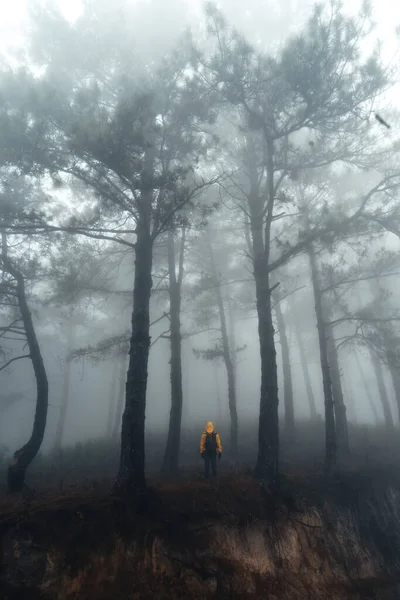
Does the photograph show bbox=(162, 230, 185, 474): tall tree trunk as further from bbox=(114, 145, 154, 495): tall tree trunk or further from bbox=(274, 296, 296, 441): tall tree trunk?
bbox=(274, 296, 296, 441): tall tree trunk

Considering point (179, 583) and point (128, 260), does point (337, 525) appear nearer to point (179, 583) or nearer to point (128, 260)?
point (179, 583)

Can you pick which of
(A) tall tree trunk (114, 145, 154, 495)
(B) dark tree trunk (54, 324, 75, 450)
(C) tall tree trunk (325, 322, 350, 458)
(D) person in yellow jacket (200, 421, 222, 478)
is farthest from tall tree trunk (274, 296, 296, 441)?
(B) dark tree trunk (54, 324, 75, 450)

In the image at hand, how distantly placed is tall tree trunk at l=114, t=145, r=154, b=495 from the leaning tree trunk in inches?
150

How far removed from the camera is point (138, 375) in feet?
27.7

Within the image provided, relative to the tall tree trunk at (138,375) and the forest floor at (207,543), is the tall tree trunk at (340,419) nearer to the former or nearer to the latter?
the forest floor at (207,543)

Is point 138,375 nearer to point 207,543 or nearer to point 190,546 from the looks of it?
point 190,546

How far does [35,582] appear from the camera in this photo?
573 cm

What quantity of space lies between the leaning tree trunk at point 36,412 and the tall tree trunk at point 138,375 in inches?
150

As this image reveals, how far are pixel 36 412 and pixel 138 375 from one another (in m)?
5.19

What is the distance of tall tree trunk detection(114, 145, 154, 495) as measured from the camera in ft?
25.3

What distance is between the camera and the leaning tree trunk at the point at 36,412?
9.74 meters

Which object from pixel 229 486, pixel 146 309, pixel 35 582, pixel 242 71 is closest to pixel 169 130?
pixel 242 71

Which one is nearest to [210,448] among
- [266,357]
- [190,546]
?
[266,357]

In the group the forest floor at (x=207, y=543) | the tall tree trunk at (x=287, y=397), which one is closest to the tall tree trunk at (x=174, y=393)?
the forest floor at (x=207, y=543)
